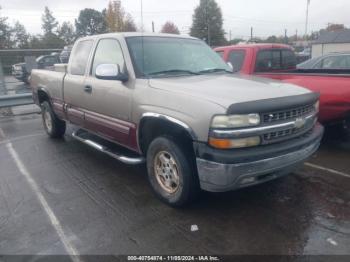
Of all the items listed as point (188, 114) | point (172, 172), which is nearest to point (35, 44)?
point (172, 172)

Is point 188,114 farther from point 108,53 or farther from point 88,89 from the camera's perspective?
point 88,89

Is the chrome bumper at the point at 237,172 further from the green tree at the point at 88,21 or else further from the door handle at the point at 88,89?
the green tree at the point at 88,21

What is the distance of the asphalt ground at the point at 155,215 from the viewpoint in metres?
3.18

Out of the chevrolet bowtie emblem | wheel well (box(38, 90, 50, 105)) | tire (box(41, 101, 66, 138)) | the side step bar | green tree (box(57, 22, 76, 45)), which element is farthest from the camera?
green tree (box(57, 22, 76, 45))

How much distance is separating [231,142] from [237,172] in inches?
11.2

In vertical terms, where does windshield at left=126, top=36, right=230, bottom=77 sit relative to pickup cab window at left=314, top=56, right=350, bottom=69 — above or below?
above

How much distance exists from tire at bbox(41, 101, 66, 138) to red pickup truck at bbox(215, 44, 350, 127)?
380 centimetres

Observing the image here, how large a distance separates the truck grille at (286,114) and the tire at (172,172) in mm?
863

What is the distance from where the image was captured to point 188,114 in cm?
334

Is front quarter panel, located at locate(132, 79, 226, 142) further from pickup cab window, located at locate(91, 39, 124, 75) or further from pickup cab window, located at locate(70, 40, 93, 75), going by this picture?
pickup cab window, located at locate(70, 40, 93, 75)

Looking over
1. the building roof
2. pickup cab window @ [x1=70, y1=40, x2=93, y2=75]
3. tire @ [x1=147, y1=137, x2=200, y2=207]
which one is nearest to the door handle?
pickup cab window @ [x1=70, y1=40, x2=93, y2=75]

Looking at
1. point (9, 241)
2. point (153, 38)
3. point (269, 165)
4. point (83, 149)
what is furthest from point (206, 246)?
point (83, 149)

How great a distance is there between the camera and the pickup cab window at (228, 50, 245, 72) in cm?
713

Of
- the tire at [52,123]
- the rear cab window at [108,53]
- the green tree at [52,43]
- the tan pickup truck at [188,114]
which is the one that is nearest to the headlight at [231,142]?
the tan pickup truck at [188,114]
